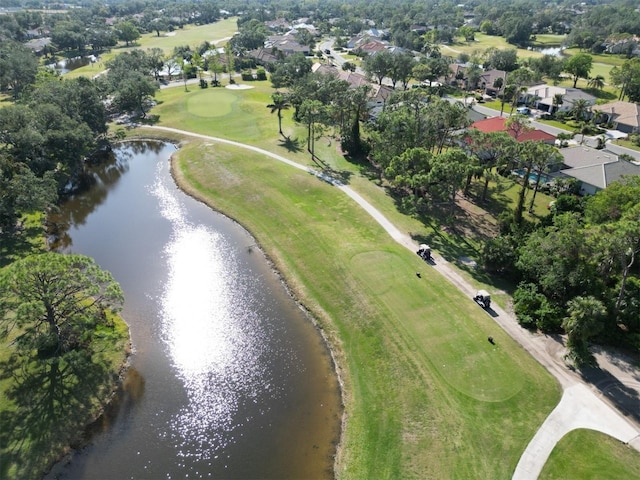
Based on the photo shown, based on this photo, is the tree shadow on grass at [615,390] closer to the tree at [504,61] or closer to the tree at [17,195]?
the tree at [17,195]

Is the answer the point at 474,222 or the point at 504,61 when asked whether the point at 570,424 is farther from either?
the point at 504,61

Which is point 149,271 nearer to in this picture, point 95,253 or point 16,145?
point 95,253

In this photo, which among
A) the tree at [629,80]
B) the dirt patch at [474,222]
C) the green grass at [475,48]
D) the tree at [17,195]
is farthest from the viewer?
the green grass at [475,48]

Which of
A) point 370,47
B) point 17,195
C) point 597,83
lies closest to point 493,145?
point 17,195

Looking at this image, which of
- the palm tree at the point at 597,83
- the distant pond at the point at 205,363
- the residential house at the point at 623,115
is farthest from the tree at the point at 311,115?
the palm tree at the point at 597,83

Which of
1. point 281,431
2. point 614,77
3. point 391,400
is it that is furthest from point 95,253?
point 614,77

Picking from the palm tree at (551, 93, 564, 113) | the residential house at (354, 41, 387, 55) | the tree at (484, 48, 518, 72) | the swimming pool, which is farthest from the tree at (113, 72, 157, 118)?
the tree at (484, 48, 518, 72)
